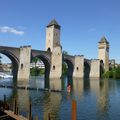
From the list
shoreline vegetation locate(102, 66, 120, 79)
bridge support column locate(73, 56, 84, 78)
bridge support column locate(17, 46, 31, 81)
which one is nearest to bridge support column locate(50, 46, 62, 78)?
bridge support column locate(17, 46, 31, 81)

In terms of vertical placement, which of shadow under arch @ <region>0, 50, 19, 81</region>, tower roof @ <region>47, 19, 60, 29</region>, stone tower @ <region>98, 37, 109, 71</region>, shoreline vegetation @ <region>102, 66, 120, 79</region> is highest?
tower roof @ <region>47, 19, 60, 29</region>

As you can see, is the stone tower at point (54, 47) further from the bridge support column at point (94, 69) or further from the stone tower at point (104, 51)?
the stone tower at point (104, 51)

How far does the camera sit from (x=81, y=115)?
2530 cm

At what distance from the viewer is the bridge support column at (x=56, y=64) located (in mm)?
92969

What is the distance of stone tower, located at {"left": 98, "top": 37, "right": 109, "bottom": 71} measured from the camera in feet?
419

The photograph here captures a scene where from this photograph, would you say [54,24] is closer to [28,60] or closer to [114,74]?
[28,60]

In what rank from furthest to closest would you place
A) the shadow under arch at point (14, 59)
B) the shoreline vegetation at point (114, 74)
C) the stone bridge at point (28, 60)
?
1. the shoreline vegetation at point (114, 74)
2. the stone bridge at point (28, 60)
3. the shadow under arch at point (14, 59)

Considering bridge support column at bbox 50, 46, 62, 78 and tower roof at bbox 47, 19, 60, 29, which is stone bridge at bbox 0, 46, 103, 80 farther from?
tower roof at bbox 47, 19, 60, 29

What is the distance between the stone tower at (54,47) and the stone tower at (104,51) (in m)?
33.3

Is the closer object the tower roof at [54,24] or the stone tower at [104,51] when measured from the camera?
the tower roof at [54,24]

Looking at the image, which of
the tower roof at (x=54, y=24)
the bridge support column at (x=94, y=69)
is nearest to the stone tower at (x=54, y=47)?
the tower roof at (x=54, y=24)

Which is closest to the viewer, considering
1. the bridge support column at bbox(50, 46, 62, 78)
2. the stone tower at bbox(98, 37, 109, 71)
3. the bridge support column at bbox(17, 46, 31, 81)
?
the bridge support column at bbox(17, 46, 31, 81)

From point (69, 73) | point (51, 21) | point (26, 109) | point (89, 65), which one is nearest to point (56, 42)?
point (51, 21)

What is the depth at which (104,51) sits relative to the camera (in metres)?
128
